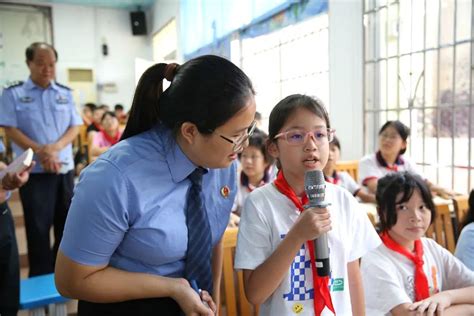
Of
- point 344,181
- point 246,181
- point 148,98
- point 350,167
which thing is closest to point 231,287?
point 148,98

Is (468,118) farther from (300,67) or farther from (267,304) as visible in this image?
(267,304)

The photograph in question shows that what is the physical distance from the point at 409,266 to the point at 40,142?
8.46 ft

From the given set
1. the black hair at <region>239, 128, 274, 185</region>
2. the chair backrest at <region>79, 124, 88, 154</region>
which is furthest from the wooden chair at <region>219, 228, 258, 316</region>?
the chair backrest at <region>79, 124, 88, 154</region>

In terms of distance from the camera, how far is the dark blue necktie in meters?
1.01

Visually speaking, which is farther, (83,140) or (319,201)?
(83,140)

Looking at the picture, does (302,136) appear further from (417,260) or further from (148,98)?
(417,260)

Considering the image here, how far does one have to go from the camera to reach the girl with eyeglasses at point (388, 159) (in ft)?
9.95

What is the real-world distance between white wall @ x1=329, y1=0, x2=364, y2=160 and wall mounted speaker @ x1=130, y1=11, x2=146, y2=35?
6887 millimetres

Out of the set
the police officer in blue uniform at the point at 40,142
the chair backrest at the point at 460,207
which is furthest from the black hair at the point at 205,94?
the police officer in blue uniform at the point at 40,142

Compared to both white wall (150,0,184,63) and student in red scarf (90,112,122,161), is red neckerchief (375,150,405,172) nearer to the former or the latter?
student in red scarf (90,112,122,161)

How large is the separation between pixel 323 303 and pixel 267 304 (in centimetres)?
18

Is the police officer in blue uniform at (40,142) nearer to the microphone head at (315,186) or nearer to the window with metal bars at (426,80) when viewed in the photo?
the microphone head at (315,186)

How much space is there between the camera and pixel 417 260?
5.05 feet

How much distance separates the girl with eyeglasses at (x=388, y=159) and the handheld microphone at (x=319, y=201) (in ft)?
6.84
